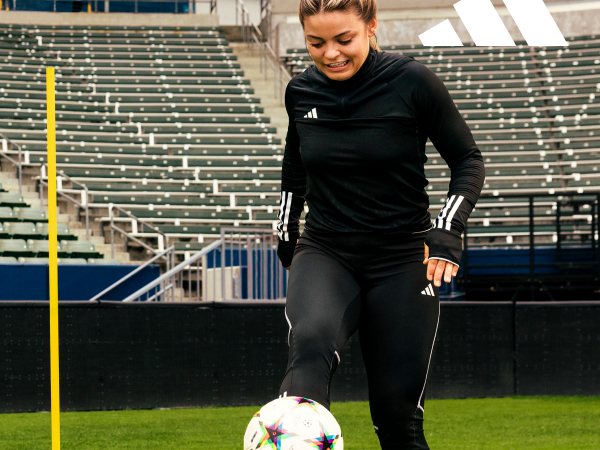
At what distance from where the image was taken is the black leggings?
222 cm

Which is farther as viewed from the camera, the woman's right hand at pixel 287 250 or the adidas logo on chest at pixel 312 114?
the woman's right hand at pixel 287 250

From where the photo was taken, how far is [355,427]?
19.4 feet

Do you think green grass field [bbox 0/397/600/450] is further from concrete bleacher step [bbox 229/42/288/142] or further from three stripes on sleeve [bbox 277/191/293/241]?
concrete bleacher step [bbox 229/42/288/142]

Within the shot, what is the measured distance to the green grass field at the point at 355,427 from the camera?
5246mm

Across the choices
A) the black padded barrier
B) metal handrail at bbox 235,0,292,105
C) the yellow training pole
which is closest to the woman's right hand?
the yellow training pole

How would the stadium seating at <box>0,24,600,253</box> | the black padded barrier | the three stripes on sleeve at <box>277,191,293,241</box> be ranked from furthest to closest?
the stadium seating at <box>0,24,600,253</box>, the black padded barrier, the three stripes on sleeve at <box>277,191,293,241</box>

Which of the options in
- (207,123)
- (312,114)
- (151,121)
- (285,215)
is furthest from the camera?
(207,123)

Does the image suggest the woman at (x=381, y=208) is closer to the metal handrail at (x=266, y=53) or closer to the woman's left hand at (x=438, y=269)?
the woman's left hand at (x=438, y=269)

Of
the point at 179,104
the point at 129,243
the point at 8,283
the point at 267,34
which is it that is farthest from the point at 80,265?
the point at 267,34

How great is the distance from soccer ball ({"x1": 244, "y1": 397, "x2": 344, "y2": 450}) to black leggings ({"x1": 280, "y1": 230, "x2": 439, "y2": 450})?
0.22m

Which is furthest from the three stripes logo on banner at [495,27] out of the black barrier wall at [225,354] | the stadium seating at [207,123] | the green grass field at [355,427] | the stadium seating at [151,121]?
the green grass field at [355,427]

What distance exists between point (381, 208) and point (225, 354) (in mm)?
4933

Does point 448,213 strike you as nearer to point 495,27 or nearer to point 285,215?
point 285,215

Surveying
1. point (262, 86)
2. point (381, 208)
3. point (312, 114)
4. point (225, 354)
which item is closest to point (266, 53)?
point (262, 86)
